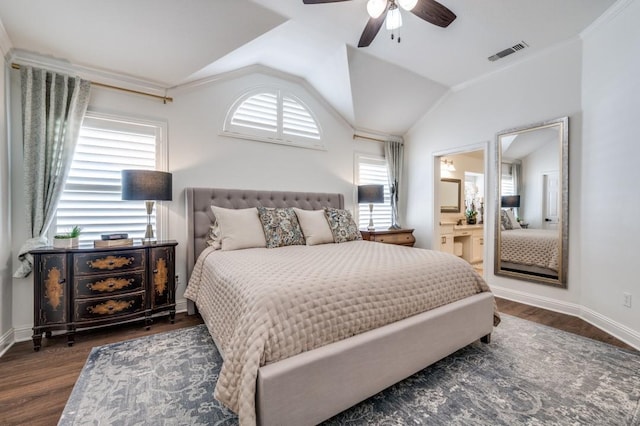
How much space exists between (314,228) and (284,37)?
2110 mm

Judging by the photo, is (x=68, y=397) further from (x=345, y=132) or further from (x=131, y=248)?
(x=345, y=132)

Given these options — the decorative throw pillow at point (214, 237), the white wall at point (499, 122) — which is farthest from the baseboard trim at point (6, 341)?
the white wall at point (499, 122)

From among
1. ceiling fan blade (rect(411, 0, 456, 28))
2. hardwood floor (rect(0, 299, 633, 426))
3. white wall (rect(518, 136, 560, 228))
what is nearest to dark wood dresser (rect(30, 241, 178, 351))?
hardwood floor (rect(0, 299, 633, 426))

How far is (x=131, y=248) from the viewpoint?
2451 millimetres

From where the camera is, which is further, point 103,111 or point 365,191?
point 365,191

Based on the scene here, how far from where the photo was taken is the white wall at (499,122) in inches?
116

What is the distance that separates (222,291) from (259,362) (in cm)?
74

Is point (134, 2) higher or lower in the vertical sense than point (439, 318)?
higher

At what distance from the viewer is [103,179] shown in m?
2.72

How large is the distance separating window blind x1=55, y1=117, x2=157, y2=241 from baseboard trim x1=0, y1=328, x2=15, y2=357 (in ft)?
2.94

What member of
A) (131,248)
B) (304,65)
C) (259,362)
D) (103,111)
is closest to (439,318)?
(259,362)

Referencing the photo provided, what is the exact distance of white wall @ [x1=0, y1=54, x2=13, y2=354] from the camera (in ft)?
7.27

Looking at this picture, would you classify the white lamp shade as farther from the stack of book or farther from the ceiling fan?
the stack of book

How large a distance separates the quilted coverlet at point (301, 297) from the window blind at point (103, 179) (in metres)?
1.15
